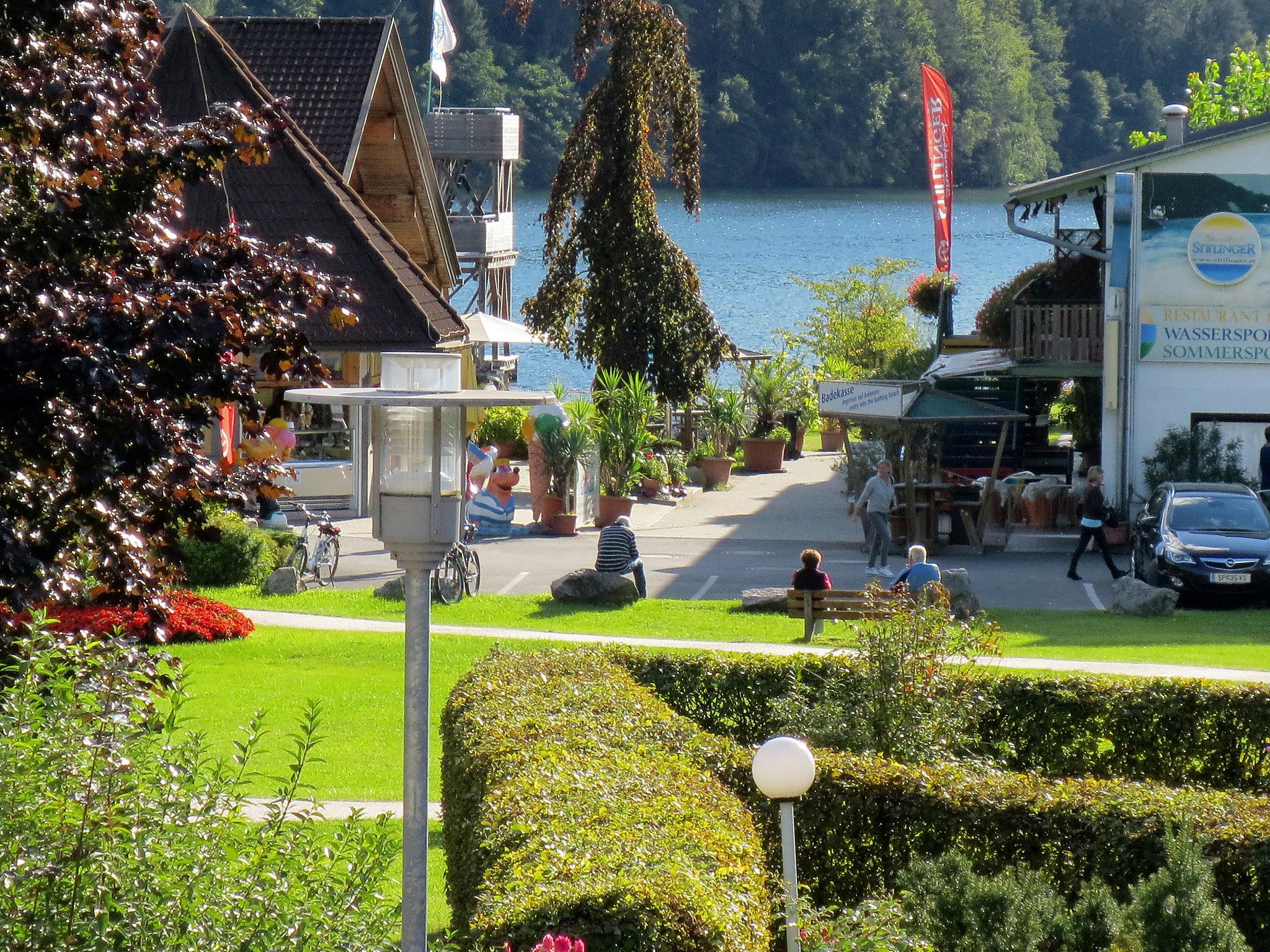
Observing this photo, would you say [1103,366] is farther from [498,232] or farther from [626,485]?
[498,232]

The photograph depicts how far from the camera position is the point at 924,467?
2664 cm

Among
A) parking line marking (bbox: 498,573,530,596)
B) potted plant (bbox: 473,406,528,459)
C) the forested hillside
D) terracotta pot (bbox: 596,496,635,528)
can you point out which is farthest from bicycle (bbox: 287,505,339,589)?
the forested hillside

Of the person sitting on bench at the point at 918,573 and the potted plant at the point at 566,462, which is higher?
the potted plant at the point at 566,462

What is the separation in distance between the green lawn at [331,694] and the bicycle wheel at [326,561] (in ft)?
10.8

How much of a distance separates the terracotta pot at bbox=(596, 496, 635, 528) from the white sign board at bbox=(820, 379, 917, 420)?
12.6ft

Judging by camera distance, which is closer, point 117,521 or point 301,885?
point 301,885

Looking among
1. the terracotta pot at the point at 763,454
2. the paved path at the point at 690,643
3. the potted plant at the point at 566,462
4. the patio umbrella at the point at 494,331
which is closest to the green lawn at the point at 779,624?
the paved path at the point at 690,643

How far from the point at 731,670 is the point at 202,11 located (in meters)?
86.9

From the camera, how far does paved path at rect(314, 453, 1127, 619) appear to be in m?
21.1

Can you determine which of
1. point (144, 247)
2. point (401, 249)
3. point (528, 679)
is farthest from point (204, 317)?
point (401, 249)

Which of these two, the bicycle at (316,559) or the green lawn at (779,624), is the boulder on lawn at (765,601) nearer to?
the green lawn at (779,624)

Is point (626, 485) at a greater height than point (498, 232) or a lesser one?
lesser

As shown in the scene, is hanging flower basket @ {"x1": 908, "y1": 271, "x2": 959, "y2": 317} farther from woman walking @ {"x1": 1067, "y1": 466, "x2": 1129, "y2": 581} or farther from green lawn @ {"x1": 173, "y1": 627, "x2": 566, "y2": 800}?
green lawn @ {"x1": 173, "y1": 627, "x2": 566, "y2": 800}

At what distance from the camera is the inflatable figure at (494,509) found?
985 inches
